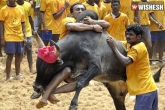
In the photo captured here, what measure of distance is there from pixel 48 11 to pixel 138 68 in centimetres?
538

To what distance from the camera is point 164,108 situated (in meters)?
9.15

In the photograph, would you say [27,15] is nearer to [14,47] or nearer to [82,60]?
[14,47]

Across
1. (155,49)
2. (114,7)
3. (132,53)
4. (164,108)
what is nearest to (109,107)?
(164,108)

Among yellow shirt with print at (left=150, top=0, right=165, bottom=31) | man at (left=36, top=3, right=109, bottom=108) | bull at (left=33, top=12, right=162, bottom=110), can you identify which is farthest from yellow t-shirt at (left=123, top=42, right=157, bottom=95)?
yellow shirt with print at (left=150, top=0, right=165, bottom=31)

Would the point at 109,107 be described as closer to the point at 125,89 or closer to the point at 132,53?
the point at 125,89

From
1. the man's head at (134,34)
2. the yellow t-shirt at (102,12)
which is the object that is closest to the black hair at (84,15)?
the man's head at (134,34)

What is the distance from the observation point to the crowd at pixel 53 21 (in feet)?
33.9

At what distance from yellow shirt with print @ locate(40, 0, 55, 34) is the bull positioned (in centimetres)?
497

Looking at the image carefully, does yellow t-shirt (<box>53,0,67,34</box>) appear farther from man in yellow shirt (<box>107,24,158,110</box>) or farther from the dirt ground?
man in yellow shirt (<box>107,24,158,110</box>)

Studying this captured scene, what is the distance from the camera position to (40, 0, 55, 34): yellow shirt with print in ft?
38.8

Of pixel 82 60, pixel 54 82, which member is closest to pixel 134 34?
pixel 82 60

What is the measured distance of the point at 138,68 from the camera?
6.89 metres

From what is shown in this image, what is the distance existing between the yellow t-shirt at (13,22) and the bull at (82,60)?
14.0 ft

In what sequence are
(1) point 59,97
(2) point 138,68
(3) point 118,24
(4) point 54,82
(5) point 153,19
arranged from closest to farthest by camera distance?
1. (4) point 54,82
2. (2) point 138,68
3. (1) point 59,97
4. (3) point 118,24
5. (5) point 153,19
